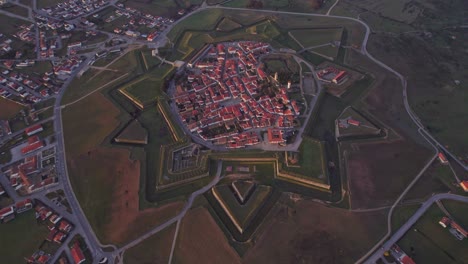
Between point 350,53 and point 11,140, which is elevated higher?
point 11,140

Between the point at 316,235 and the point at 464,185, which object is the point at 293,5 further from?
the point at 316,235

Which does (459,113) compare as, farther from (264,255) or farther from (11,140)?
(11,140)

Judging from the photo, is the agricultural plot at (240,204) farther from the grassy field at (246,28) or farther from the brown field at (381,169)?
the grassy field at (246,28)

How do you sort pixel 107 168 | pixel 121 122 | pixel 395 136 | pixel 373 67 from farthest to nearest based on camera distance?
pixel 373 67, pixel 121 122, pixel 395 136, pixel 107 168

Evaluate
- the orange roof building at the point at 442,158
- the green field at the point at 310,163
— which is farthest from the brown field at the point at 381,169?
the green field at the point at 310,163

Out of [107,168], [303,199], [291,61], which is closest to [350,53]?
[291,61]
